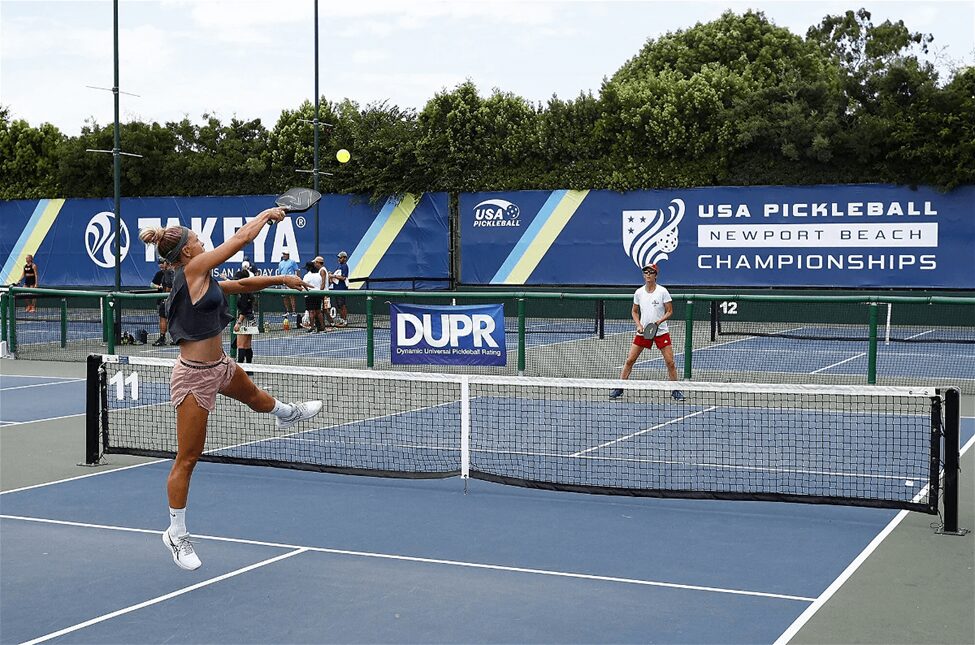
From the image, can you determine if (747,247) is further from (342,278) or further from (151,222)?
(151,222)

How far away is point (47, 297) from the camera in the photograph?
69.3 ft

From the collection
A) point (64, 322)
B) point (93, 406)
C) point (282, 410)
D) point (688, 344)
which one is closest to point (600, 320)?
point (688, 344)

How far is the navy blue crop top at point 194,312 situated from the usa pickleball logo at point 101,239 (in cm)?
3037

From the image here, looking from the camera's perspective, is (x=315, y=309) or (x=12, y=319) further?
(x=315, y=309)

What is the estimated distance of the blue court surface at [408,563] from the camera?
557 centimetres

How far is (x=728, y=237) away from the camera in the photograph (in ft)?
93.8

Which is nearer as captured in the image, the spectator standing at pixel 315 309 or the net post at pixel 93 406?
the net post at pixel 93 406

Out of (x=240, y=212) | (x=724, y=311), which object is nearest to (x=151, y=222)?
(x=240, y=212)

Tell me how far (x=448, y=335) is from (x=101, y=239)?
22.7 metres

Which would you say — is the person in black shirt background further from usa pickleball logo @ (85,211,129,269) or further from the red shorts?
usa pickleball logo @ (85,211,129,269)

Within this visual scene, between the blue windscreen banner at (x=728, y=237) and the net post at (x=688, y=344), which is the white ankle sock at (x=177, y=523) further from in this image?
the blue windscreen banner at (x=728, y=237)

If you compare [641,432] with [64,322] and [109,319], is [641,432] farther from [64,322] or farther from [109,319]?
[64,322]

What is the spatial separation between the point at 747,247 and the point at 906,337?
7.89 metres

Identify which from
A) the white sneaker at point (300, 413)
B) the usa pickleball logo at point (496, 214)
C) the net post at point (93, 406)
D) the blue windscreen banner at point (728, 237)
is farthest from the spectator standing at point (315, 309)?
the white sneaker at point (300, 413)
